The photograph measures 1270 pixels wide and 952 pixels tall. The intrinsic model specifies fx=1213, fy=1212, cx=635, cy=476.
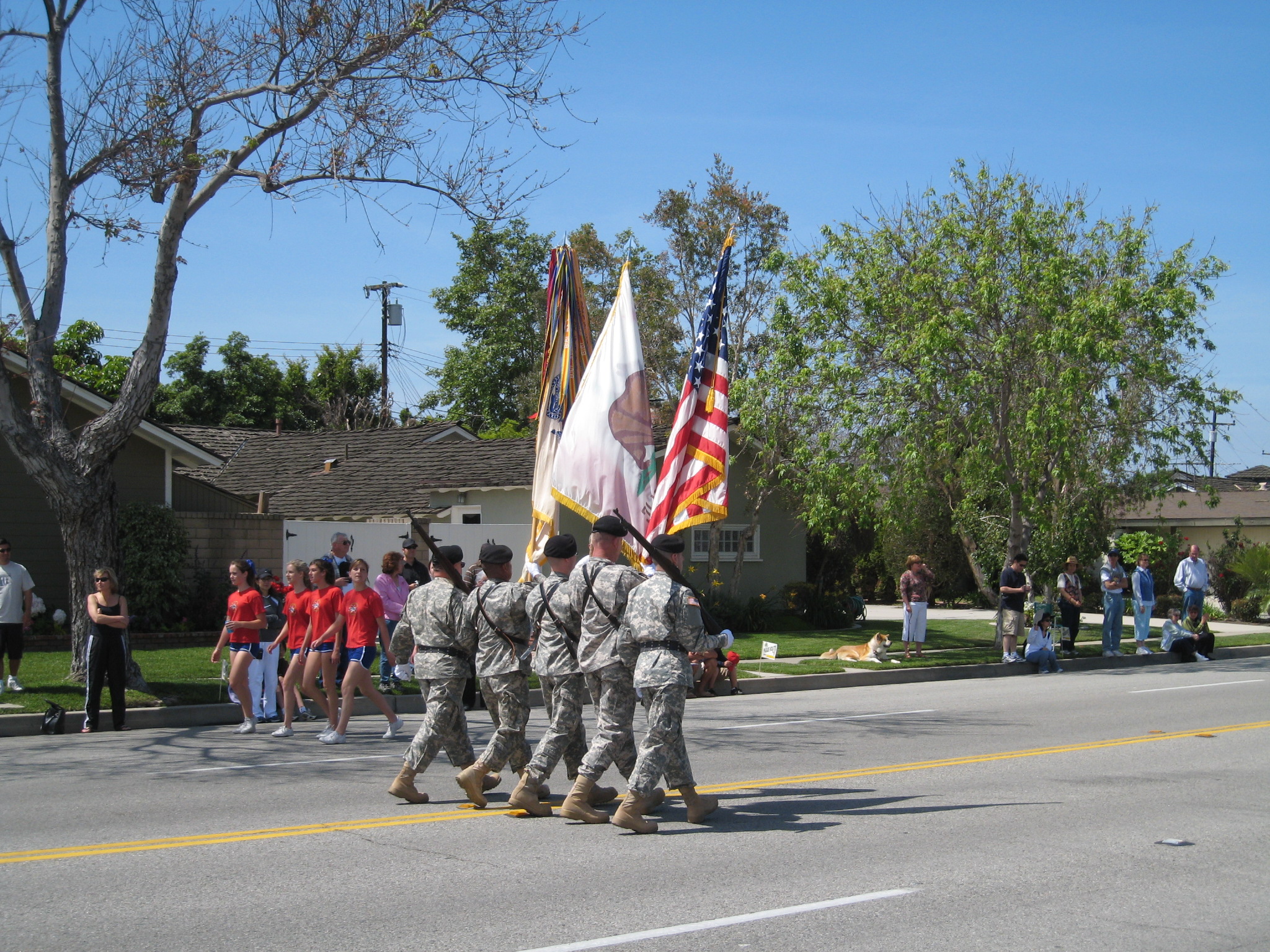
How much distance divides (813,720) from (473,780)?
6137 millimetres

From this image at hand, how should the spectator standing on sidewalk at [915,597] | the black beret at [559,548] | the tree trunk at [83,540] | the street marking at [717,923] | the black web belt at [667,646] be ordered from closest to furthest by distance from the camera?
the street marking at [717,923] < the black web belt at [667,646] < the black beret at [559,548] < the tree trunk at [83,540] < the spectator standing on sidewalk at [915,597]

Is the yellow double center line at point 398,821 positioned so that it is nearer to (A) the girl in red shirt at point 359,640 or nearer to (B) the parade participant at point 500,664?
(B) the parade participant at point 500,664

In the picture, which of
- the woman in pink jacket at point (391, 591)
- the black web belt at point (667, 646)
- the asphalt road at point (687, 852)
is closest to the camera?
the asphalt road at point (687, 852)

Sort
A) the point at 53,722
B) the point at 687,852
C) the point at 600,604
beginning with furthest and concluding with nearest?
the point at 53,722, the point at 600,604, the point at 687,852

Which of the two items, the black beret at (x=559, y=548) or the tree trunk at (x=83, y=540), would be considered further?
the tree trunk at (x=83, y=540)

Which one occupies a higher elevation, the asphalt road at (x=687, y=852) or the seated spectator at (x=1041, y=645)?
the seated spectator at (x=1041, y=645)

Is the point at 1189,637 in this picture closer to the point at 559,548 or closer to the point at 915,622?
the point at 915,622

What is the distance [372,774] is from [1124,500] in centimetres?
1741

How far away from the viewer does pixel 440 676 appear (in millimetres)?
8211

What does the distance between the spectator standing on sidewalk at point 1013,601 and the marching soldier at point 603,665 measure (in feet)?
43.4

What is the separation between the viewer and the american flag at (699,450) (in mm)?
10883

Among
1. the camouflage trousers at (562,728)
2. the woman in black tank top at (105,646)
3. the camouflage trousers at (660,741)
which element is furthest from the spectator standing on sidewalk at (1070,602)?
the woman in black tank top at (105,646)

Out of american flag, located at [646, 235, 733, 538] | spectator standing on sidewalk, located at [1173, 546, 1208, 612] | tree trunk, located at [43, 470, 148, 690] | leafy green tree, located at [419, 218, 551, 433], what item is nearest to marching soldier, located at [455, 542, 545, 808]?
american flag, located at [646, 235, 733, 538]

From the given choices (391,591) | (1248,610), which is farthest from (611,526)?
(1248,610)
